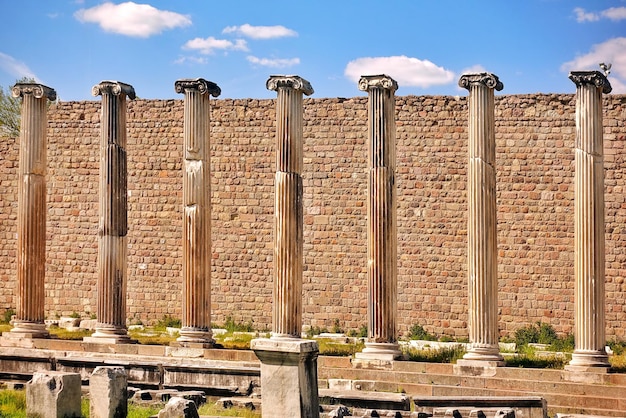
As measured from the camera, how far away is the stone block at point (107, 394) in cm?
1375

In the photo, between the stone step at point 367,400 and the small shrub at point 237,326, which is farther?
the small shrub at point 237,326

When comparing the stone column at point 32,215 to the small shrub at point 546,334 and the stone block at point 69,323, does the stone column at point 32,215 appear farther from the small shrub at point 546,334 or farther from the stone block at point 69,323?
the small shrub at point 546,334

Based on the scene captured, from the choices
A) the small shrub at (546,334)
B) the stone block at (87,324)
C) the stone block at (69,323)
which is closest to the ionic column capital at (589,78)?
the small shrub at (546,334)

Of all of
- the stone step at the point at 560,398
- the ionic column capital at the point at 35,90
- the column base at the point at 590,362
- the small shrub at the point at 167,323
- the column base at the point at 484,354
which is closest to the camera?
the stone step at the point at 560,398

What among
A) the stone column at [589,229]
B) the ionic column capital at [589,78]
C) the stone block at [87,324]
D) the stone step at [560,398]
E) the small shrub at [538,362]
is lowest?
the stone step at [560,398]

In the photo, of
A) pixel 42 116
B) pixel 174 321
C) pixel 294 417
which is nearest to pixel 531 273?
pixel 174 321

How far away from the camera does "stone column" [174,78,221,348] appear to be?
64.7ft

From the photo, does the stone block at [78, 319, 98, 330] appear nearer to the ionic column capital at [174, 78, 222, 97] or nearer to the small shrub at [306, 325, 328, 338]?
the small shrub at [306, 325, 328, 338]

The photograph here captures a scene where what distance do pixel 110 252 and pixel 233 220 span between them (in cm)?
592

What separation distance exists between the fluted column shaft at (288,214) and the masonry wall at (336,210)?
595 centimetres

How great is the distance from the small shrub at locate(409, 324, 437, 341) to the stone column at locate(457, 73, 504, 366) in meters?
6.18

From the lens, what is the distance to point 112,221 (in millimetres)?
20500

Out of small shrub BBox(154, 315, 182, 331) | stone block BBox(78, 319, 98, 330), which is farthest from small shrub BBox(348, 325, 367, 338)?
stone block BBox(78, 319, 98, 330)

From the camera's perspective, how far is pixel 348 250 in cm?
2494
